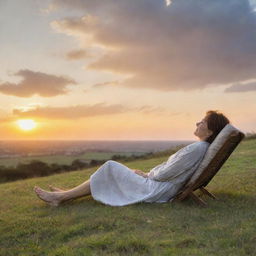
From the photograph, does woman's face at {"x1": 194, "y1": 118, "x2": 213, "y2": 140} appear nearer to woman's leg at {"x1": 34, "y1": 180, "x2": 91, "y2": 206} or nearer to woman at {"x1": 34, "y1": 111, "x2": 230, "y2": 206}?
woman at {"x1": 34, "y1": 111, "x2": 230, "y2": 206}

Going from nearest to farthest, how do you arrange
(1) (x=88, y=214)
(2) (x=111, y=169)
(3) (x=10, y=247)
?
(3) (x=10, y=247) → (1) (x=88, y=214) → (2) (x=111, y=169)

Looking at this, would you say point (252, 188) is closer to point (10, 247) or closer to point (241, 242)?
point (241, 242)

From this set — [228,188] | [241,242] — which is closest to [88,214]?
[241,242]

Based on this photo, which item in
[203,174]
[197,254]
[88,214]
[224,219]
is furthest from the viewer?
[203,174]

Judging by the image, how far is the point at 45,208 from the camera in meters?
7.45

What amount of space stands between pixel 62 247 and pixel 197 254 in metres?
1.68

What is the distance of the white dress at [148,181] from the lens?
739 cm

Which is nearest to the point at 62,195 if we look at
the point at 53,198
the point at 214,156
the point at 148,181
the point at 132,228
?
the point at 53,198

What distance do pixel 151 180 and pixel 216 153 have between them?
1418 mm

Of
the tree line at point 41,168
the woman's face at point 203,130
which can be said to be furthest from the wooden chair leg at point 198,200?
the tree line at point 41,168

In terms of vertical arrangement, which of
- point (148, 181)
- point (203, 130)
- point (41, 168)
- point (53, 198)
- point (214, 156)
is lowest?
point (41, 168)

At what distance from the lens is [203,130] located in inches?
294

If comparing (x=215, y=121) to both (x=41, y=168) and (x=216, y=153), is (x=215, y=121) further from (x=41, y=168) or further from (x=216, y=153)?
(x=41, y=168)

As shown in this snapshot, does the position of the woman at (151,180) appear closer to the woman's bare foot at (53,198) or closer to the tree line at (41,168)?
the woman's bare foot at (53,198)
